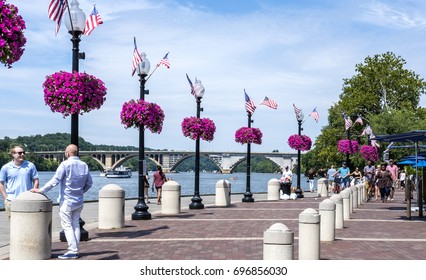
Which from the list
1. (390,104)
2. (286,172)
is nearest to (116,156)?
(390,104)

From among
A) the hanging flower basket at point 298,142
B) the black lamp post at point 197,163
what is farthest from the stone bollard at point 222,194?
the hanging flower basket at point 298,142

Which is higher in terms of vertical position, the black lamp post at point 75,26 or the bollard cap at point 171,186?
the black lamp post at point 75,26

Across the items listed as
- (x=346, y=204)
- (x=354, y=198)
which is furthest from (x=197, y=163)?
(x=346, y=204)

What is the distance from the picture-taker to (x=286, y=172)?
97.1 ft

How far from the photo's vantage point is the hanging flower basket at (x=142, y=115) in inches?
683

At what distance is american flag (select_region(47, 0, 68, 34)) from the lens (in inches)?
493

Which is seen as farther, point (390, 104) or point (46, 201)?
point (390, 104)

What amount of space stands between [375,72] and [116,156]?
79726 mm

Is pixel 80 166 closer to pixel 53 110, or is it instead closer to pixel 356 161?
pixel 53 110

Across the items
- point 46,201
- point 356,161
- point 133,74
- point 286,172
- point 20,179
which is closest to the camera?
point 46,201

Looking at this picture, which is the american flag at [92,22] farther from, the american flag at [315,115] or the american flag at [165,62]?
the american flag at [315,115]

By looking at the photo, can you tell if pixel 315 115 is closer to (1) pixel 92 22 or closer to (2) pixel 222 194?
(2) pixel 222 194

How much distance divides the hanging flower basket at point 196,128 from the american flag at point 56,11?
34.8ft

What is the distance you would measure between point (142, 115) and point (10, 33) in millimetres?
9306
